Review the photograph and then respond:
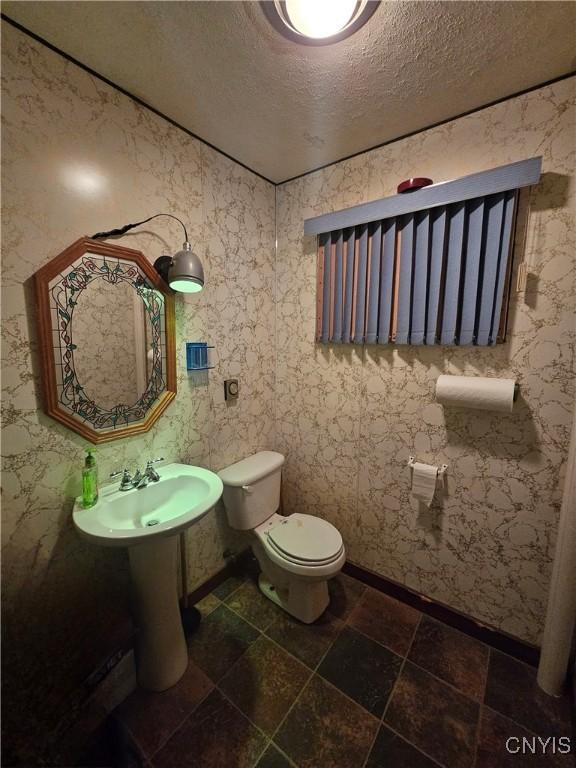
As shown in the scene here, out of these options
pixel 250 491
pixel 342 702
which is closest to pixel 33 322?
pixel 250 491

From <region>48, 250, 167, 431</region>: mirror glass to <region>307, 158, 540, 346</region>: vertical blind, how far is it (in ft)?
3.05

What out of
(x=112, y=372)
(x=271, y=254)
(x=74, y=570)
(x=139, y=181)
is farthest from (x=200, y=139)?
(x=74, y=570)

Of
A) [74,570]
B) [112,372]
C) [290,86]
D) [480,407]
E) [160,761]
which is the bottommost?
[160,761]

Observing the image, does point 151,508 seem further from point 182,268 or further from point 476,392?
point 476,392

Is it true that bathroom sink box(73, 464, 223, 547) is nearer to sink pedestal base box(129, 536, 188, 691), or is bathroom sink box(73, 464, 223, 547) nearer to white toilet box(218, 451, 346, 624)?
sink pedestal base box(129, 536, 188, 691)

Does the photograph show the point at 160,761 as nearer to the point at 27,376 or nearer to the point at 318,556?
the point at 318,556

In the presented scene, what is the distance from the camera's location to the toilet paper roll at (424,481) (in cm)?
141

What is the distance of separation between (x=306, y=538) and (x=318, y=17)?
6.58 feet

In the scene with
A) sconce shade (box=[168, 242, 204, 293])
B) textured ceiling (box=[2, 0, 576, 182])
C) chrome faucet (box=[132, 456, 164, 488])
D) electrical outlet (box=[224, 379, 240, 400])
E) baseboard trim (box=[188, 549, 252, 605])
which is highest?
textured ceiling (box=[2, 0, 576, 182])

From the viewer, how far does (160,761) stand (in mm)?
1006

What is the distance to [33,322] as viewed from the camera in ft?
3.28

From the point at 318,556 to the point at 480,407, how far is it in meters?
0.99

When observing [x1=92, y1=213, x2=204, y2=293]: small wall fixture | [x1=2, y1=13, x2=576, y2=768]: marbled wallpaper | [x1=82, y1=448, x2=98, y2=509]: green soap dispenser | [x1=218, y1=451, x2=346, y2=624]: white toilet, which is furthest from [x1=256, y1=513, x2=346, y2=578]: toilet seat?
[x1=92, y1=213, x2=204, y2=293]: small wall fixture

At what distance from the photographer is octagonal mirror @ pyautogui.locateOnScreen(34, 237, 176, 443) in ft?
3.41
